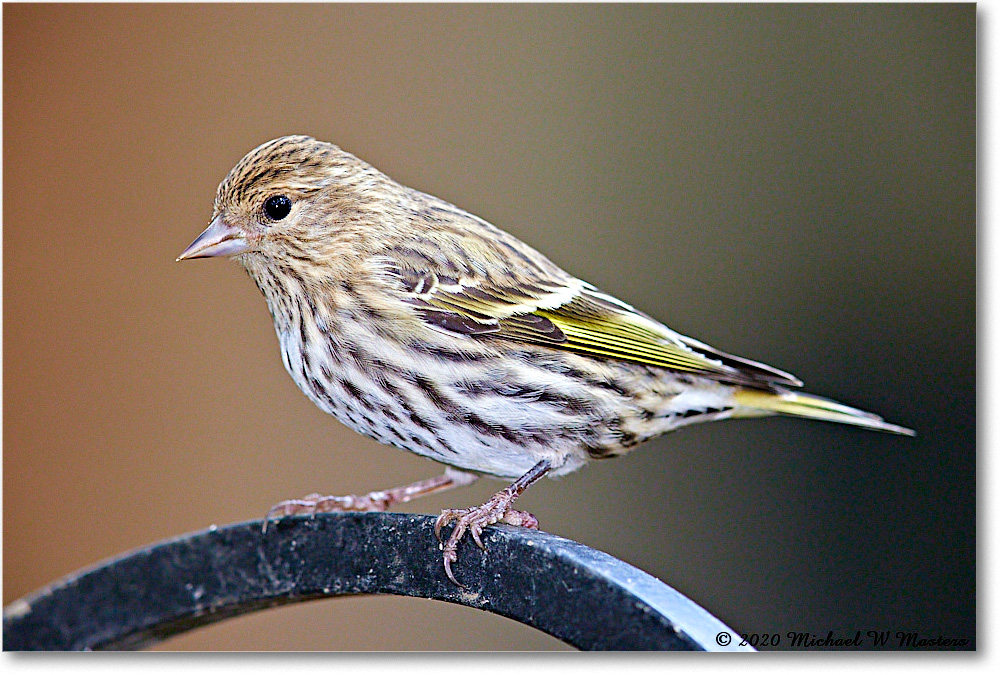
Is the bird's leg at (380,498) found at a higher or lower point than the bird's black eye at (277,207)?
lower

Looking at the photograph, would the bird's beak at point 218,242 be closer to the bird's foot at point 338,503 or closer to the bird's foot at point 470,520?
the bird's foot at point 338,503

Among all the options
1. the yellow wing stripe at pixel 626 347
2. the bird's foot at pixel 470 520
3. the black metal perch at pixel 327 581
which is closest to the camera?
the black metal perch at pixel 327 581

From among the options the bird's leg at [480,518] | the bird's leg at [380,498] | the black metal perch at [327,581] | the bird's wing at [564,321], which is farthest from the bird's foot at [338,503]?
the bird's wing at [564,321]

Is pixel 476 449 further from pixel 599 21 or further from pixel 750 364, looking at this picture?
pixel 599 21

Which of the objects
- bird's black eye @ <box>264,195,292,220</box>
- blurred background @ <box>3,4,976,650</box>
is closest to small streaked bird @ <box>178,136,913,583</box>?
bird's black eye @ <box>264,195,292,220</box>

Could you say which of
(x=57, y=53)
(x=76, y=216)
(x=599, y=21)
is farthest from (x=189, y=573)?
(x=599, y=21)

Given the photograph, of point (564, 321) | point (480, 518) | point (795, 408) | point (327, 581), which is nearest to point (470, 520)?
point (480, 518)

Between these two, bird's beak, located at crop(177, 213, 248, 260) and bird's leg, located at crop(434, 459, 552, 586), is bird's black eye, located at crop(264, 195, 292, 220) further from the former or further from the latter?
bird's leg, located at crop(434, 459, 552, 586)

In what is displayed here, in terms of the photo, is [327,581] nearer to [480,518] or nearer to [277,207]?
[480,518]
